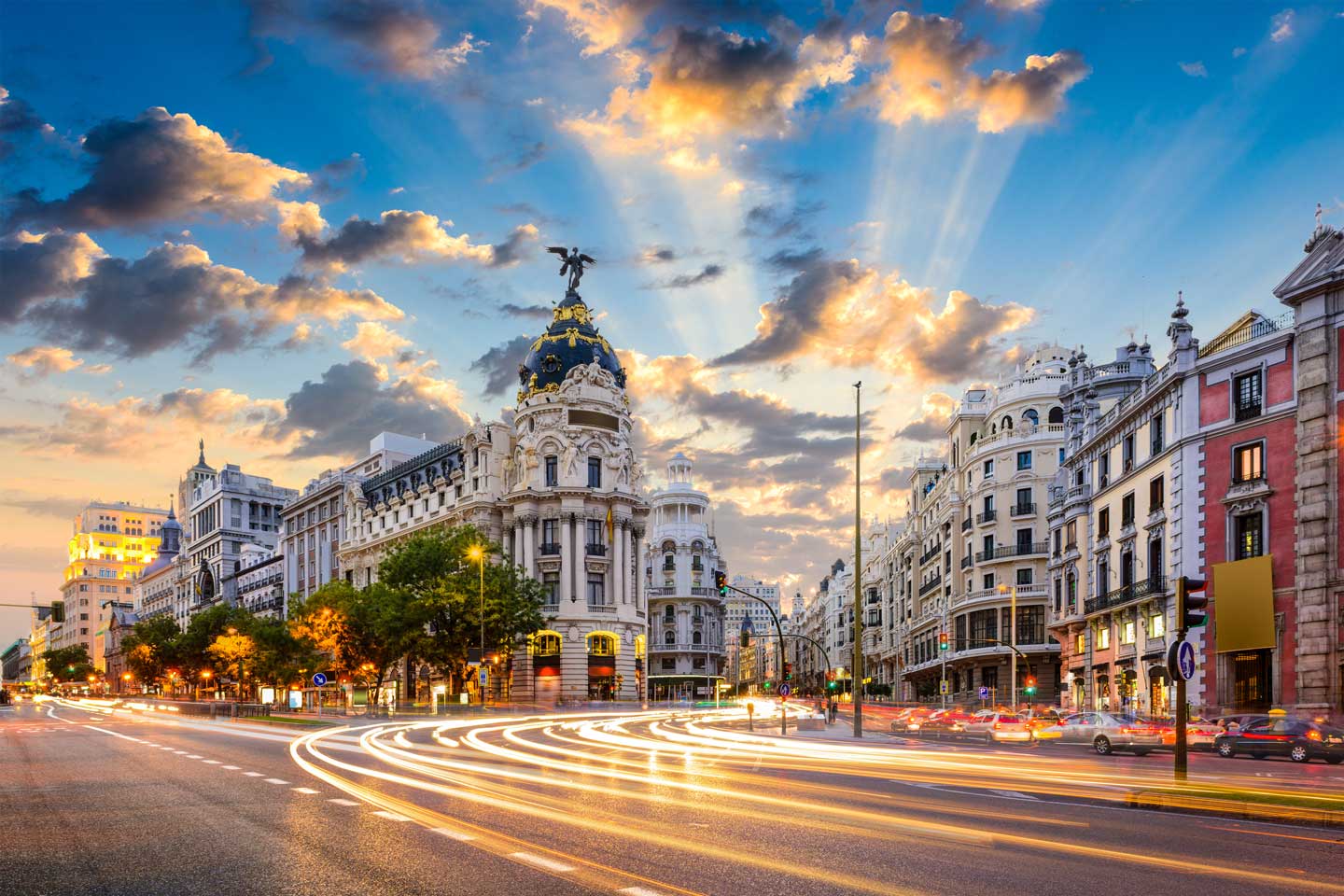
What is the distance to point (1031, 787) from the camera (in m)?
21.1

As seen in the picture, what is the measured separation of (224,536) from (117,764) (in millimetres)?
159718

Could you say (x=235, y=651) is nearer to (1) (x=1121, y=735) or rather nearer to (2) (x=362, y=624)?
(2) (x=362, y=624)

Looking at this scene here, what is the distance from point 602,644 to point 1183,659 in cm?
7781

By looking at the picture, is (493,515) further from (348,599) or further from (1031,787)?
(1031,787)

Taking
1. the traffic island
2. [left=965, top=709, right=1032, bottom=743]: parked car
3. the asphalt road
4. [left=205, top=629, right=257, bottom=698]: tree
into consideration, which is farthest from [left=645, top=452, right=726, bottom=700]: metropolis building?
the traffic island

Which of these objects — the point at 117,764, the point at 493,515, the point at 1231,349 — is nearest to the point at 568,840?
the point at 117,764

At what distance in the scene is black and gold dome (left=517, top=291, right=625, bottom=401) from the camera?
329ft

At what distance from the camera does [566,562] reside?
95.6 meters

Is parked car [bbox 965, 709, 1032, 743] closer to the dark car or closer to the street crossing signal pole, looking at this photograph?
the dark car

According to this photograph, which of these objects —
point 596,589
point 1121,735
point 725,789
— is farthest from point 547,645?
point 725,789

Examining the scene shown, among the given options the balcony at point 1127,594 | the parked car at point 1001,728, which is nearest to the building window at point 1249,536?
the balcony at point 1127,594

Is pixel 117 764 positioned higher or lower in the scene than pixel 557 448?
lower

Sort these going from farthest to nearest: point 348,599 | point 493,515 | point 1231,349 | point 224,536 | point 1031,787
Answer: point 224,536, point 493,515, point 348,599, point 1231,349, point 1031,787

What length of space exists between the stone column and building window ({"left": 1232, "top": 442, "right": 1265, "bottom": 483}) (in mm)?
58025
